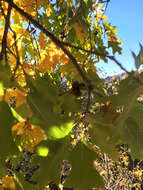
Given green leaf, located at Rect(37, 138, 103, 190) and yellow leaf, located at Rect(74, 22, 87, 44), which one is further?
yellow leaf, located at Rect(74, 22, 87, 44)

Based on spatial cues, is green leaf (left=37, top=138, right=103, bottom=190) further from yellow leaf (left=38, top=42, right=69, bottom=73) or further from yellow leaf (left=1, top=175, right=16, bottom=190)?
yellow leaf (left=38, top=42, right=69, bottom=73)

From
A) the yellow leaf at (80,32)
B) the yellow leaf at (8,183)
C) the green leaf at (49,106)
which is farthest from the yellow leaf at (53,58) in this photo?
the green leaf at (49,106)

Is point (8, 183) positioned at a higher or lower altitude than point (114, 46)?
lower

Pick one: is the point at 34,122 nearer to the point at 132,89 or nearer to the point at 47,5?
the point at 132,89

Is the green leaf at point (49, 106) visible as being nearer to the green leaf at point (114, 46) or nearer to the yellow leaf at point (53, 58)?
the yellow leaf at point (53, 58)

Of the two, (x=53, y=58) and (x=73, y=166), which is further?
(x=53, y=58)

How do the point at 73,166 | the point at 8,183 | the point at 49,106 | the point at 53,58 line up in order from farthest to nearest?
the point at 53,58 < the point at 8,183 < the point at 73,166 < the point at 49,106

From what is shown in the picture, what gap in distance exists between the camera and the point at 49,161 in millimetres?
485

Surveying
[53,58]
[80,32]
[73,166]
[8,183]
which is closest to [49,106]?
[73,166]

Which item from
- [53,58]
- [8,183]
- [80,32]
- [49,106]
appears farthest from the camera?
[53,58]

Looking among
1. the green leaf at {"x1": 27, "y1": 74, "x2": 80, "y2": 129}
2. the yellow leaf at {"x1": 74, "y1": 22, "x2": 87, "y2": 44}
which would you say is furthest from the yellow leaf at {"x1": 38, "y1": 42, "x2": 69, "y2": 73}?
the green leaf at {"x1": 27, "y1": 74, "x2": 80, "y2": 129}

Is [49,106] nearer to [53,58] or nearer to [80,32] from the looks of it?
[80,32]

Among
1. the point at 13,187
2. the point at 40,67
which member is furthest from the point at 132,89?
the point at 40,67

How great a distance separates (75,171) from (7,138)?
0.19m
